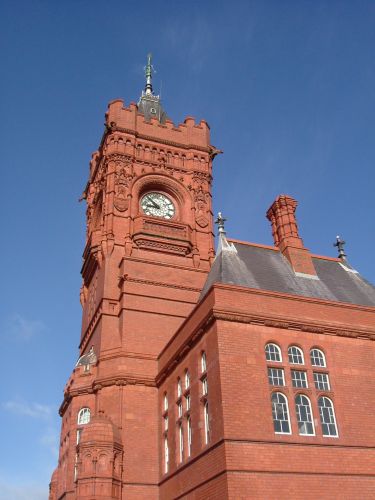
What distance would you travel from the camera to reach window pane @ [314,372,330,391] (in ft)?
71.6

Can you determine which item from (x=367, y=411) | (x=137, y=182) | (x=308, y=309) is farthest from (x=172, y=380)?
(x=137, y=182)

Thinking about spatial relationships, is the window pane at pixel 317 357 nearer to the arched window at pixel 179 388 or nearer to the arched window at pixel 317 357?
the arched window at pixel 317 357

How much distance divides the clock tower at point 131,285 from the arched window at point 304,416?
8923mm

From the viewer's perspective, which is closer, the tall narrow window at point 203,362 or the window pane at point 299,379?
the window pane at point 299,379

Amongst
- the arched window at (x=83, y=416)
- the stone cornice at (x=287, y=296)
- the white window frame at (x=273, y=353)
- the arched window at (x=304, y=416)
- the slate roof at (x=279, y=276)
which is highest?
the slate roof at (x=279, y=276)

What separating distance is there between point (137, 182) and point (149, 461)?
18653 mm

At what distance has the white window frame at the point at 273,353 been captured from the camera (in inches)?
859

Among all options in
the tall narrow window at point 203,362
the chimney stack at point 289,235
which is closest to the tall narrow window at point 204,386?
the tall narrow window at point 203,362

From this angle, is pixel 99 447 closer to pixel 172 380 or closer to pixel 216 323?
pixel 172 380

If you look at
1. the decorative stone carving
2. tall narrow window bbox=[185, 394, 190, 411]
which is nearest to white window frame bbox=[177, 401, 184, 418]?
tall narrow window bbox=[185, 394, 190, 411]

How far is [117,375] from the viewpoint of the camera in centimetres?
2819

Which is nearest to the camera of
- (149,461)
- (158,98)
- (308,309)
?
(308,309)

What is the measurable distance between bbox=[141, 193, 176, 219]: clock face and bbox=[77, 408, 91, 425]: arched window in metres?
13.8

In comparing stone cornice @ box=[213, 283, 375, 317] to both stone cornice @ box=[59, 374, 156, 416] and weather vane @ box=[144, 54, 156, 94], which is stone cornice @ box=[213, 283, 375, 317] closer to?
stone cornice @ box=[59, 374, 156, 416]
